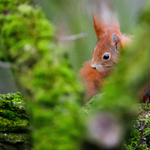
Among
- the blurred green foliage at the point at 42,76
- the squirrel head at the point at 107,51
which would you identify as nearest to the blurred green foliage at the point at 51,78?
the blurred green foliage at the point at 42,76

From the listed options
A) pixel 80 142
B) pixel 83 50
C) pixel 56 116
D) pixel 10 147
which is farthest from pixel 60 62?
pixel 83 50

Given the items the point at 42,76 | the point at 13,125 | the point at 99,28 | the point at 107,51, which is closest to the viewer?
the point at 42,76

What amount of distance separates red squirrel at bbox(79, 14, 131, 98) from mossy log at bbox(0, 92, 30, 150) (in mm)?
1283

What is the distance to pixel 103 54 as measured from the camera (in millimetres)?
2719

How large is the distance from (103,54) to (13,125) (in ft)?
5.03

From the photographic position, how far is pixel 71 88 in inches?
33.6

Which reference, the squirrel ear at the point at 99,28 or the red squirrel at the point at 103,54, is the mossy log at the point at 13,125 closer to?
the red squirrel at the point at 103,54

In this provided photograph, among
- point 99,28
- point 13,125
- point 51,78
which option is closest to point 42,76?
point 51,78

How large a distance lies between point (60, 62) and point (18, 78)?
19 cm

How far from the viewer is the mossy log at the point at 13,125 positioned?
4.96ft

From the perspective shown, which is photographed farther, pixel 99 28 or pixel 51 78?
pixel 99 28

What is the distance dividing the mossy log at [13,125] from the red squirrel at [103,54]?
128cm

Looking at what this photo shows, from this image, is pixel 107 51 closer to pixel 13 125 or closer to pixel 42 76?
pixel 13 125

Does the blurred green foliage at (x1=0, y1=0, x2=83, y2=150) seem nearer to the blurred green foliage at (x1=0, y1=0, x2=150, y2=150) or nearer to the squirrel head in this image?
the blurred green foliage at (x1=0, y1=0, x2=150, y2=150)
